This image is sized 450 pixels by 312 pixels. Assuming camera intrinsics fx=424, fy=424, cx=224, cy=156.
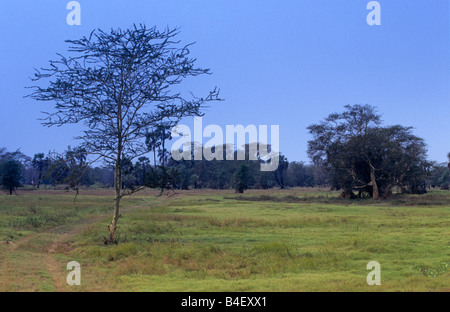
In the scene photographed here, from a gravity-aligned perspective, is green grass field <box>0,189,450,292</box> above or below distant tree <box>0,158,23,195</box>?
below

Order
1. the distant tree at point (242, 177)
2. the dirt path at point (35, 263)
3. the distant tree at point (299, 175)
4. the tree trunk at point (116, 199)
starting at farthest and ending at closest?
the distant tree at point (299, 175) → the distant tree at point (242, 177) → the tree trunk at point (116, 199) → the dirt path at point (35, 263)

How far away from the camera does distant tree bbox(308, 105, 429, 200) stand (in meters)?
52.0

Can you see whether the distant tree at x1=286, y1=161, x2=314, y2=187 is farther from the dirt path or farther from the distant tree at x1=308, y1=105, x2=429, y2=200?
the dirt path

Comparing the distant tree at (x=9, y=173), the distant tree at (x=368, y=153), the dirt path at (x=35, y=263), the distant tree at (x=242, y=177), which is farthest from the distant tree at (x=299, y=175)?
the dirt path at (x=35, y=263)

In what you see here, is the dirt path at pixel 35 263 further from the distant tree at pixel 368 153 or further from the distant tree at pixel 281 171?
the distant tree at pixel 281 171

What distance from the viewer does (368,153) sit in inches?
2094

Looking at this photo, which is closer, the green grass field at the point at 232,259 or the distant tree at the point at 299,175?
the green grass field at the point at 232,259

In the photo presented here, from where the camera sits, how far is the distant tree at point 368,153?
171 ft

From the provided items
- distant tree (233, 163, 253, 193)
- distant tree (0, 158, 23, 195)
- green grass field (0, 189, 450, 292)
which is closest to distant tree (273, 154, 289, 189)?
distant tree (233, 163, 253, 193)

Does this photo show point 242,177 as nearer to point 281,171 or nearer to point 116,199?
point 281,171

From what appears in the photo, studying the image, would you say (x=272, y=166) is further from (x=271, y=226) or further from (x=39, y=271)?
(x=39, y=271)

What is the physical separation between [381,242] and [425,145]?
45.9 meters
